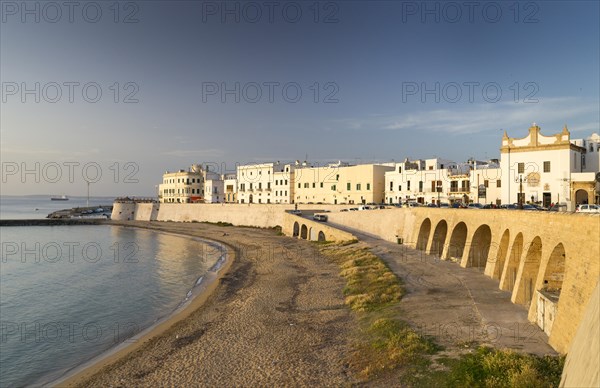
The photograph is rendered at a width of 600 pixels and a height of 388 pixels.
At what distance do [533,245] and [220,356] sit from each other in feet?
53.1

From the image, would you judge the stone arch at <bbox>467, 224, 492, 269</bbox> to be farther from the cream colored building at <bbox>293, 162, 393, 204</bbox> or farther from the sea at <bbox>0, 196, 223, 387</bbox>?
the cream colored building at <bbox>293, 162, 393, 204</bbox>

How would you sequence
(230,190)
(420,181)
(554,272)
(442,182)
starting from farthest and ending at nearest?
(230,190) < (420,181) < (442,182) < (554,272)

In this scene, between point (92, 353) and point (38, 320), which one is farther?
point (38, 320)

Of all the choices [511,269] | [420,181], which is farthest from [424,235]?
[420,181]

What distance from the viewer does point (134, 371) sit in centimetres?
1612

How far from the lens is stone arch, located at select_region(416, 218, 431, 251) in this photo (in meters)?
37.5

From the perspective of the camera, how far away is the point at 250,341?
60.5 ft

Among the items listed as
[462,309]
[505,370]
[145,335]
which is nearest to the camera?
[505,370]

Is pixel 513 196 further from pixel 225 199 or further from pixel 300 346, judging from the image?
pixel 225 199

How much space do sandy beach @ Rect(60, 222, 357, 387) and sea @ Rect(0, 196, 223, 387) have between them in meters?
2.80

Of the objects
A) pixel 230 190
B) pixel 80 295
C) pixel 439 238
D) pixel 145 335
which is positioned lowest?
pixel 80 295

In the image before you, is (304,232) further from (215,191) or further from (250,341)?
(215,191)

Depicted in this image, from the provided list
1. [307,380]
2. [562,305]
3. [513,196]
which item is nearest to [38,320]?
[307,380]

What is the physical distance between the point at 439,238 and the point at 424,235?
8.15 feet
